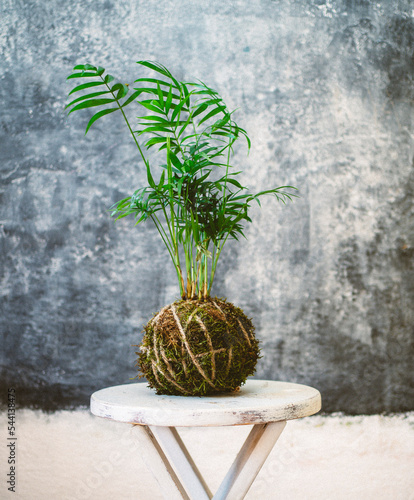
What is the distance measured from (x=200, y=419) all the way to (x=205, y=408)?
0.08 feet

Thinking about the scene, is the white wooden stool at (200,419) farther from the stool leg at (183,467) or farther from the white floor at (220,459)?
the white floor at (220,459)

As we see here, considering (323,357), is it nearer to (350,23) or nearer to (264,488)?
(264,488)

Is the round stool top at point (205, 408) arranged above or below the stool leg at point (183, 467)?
above

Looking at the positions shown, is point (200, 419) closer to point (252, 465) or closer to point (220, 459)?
point (252, 465)

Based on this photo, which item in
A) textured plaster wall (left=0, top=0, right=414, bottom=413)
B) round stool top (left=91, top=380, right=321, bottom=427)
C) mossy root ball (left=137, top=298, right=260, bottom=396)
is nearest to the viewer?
round stool top (left=91, top=380, right=321, bottom=427)

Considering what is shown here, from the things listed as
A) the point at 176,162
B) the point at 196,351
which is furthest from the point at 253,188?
the point at 196,351

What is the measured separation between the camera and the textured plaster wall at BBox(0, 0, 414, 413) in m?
2.14

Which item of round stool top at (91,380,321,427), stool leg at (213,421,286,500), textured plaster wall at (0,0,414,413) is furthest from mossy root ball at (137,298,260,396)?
textured plaster wall at (0,0,414,413)

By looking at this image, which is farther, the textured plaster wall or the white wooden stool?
the textured plaster wall

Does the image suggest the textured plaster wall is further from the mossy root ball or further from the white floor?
the mossy root ball

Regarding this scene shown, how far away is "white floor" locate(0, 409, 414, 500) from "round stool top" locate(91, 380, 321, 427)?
1094 mm

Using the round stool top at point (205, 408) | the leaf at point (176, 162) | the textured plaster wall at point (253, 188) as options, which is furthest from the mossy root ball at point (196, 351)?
the textured plaster wall at point (253, 188)

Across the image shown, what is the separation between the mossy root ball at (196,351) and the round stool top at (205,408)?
1.2 inches

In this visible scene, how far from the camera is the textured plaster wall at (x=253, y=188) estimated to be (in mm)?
2145
